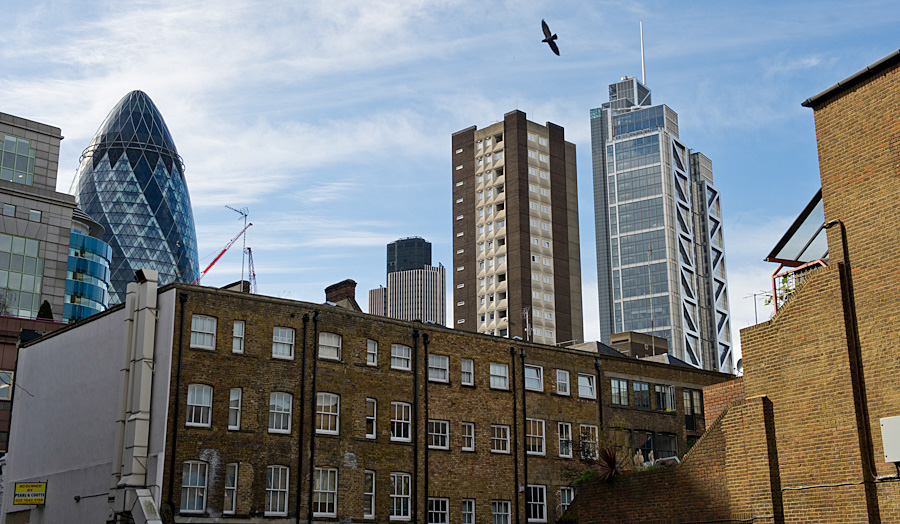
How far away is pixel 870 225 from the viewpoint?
23.8 meters

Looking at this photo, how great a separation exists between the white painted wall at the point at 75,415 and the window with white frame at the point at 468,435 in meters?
15.2

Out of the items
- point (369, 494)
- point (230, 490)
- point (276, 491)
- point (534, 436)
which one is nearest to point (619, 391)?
point (534, 436)

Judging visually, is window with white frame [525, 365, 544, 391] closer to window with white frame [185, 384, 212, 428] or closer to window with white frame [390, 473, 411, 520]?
window with white frame [390, 473, 411, 520]

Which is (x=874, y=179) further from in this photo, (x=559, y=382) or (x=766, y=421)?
(x=559, y=382)

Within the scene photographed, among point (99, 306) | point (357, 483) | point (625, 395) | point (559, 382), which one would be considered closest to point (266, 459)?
point (357, 483)

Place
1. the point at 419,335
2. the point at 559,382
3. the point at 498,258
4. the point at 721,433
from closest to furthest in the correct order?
1. the point at 721,433
2. the point at 419,335
3. the point at 559,382
4. the point at 498,258

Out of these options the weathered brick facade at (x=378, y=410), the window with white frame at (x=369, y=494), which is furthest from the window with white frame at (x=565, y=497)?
the window with white frame at (x=369, y=494)

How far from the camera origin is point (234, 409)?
40.3 meters

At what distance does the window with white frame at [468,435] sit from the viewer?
47000 millimetres

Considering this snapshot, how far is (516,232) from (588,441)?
97041 mm

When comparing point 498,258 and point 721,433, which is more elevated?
point 498,258

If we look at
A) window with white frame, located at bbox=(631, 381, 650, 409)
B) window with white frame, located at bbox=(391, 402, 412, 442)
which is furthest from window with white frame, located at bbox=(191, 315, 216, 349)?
window with white frame, located at bbox=(631, 381, 650, 409)

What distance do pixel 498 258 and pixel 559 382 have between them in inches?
3893

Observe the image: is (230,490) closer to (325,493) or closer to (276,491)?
(276,491)
